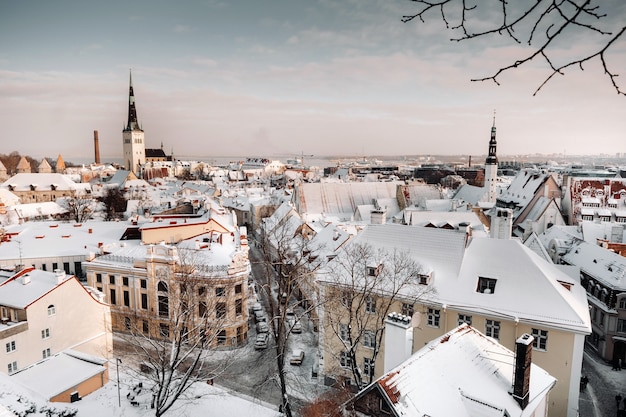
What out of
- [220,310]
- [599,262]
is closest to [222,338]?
[220,310]

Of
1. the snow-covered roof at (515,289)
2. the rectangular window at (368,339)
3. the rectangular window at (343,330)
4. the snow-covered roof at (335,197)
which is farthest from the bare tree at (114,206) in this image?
the snow-covered roof at (515,289)

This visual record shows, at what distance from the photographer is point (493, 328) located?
717 inches

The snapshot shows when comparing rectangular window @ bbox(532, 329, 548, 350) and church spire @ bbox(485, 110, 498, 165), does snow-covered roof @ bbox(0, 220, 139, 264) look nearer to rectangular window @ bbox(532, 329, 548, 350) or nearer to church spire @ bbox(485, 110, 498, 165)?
rectangular window @ bbox(532, 329, 548, 350)

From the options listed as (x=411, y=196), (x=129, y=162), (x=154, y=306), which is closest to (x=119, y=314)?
(x=154, y=306)

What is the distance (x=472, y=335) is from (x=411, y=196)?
140 ft

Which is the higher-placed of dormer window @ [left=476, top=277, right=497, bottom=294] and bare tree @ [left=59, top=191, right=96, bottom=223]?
dormer window @ [left=476, top=277, right=497, bottom=294]

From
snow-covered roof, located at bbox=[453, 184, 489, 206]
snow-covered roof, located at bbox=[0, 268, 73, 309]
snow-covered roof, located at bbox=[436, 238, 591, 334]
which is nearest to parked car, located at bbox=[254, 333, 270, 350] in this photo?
snow-covered roof, located at bbox=[0, 268, 73, 309]

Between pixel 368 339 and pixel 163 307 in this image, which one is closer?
pixel 368 339

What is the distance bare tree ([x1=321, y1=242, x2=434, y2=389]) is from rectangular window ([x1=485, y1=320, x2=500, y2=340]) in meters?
2.75

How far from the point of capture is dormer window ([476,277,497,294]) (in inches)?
745

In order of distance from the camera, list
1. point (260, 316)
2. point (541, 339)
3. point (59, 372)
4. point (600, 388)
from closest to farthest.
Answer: point (541, 339)
point (59, 372)
point (600, 388)
point (260, 316)

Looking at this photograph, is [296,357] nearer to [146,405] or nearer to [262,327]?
[262,327]

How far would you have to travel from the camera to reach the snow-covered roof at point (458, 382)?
33.4ft

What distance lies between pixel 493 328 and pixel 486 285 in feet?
6.42
